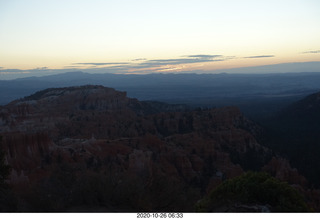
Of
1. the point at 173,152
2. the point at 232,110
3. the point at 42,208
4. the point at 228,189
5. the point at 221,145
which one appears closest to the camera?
the point at 228,189

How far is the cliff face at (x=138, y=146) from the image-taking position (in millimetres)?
26344

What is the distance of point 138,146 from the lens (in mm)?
34031

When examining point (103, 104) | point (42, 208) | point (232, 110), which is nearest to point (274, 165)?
point (232, 110)

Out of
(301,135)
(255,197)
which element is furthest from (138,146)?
(301,135)

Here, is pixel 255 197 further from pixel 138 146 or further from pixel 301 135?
pixel 301 135

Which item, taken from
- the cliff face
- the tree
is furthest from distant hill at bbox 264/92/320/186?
the tree

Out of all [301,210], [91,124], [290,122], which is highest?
[301,210]

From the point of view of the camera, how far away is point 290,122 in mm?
64750

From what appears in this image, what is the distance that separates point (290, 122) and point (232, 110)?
651 inches

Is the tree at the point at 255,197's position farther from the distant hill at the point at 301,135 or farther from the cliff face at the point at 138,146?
the distant hill at the point at 301,135

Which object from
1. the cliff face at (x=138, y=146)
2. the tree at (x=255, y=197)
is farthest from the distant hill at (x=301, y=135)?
the tree at (x=255, y=197)

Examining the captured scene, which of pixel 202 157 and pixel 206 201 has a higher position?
pixel 206 201

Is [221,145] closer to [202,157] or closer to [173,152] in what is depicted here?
[202,157]

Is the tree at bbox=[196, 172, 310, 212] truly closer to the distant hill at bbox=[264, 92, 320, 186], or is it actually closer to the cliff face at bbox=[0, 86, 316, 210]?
the cliff face at bbox=[0, 86, 316, 210]
